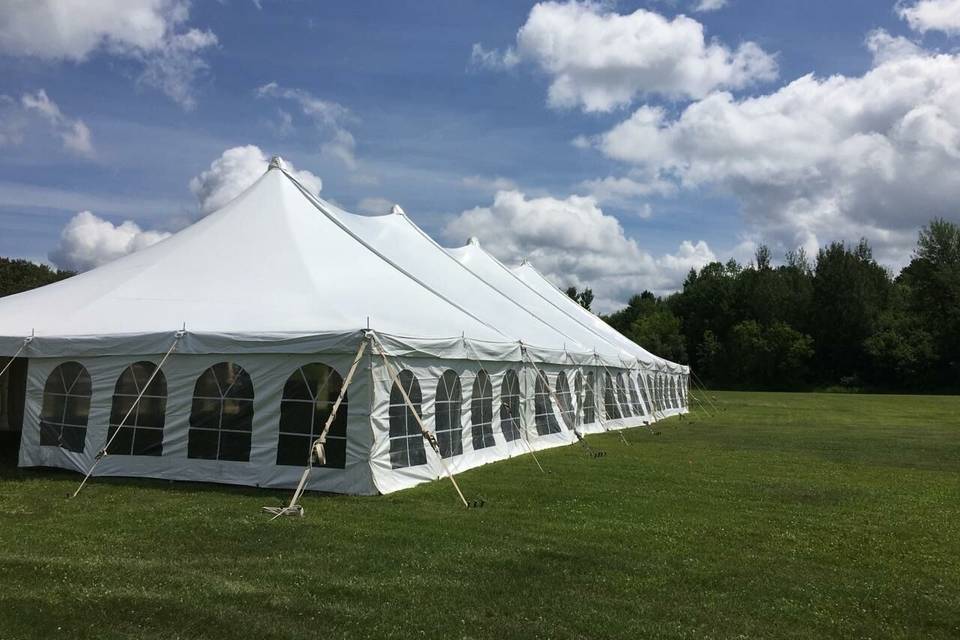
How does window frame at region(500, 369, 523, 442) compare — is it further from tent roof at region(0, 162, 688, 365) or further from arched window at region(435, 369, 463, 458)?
arched window at region(435, 369, 463, 458)

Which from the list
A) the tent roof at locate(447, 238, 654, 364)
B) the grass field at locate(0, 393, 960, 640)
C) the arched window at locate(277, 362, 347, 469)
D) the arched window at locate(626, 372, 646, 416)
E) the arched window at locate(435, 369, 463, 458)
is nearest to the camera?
the grass field at locate(0, 393, 960, 640)

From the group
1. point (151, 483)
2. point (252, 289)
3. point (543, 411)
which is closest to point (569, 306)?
point (543, 411)

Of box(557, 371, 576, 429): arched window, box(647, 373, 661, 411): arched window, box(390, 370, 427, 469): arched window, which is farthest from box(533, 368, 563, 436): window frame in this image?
box(647, 373, 661, 411): arched window

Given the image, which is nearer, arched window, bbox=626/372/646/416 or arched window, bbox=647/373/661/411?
arched window, bbox=626/372/646/416

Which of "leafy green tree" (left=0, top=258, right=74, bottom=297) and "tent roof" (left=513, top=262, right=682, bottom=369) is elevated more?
"leafy green tree" (left=0, top=258, right=74, bottom=297)

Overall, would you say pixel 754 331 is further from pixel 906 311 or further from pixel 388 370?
pixel 388 370

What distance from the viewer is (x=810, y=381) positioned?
56.0 meters

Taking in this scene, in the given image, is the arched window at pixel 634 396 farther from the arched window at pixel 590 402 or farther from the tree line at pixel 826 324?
the tree line at pixel 826 324

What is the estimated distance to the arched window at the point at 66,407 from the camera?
9.39 metres

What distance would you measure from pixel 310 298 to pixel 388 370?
1.90 meters

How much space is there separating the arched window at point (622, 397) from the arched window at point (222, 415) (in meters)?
11.8

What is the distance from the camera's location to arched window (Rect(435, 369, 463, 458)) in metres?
9.94

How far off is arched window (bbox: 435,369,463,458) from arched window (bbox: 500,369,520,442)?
1599mm

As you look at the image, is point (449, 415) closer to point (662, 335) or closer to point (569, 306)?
point (569, 306)
